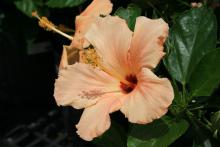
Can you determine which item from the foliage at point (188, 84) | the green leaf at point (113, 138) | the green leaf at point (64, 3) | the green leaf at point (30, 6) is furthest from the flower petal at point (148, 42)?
the green leaf at point (30, 6)

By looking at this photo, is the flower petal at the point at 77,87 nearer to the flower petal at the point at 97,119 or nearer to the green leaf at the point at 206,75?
the flower petal at the point at 97,119

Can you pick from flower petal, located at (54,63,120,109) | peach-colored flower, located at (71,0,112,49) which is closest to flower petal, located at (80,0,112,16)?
peach-colored flower, located at (71,0,112,49)

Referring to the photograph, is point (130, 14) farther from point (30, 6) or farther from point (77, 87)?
point (30, 6)

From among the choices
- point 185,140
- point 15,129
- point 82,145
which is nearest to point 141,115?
point 185,140

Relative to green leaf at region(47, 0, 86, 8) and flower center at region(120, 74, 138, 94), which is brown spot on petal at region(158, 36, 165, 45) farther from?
green leaf at region(47, 0, 86, 8)

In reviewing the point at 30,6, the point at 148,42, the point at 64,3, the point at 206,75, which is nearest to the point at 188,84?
the point at 206,75

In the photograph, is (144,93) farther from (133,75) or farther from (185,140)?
(185,140)
